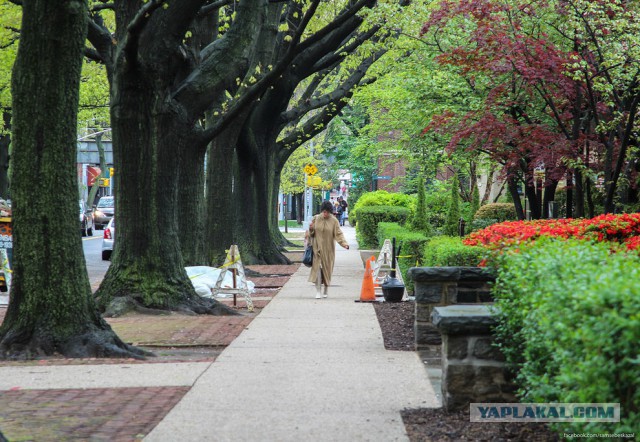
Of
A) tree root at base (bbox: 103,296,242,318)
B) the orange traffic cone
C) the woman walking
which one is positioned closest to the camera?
tree root at base (bbox: 103,296,242,318)

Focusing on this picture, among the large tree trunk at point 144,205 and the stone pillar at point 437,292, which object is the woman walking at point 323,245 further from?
the stone pillar at point 437,292

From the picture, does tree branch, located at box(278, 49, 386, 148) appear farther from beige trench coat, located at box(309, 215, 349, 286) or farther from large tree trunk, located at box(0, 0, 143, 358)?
large tree trunk, located at box(0, 0, 143, 358)

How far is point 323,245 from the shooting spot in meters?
18.0

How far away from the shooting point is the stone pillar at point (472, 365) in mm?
7254

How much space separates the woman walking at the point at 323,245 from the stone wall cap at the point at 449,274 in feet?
23.0

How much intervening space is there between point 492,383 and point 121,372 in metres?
3.81

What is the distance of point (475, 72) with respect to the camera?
20.2 metres

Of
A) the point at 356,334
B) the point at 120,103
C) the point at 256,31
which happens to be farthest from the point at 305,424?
the point at 256,31

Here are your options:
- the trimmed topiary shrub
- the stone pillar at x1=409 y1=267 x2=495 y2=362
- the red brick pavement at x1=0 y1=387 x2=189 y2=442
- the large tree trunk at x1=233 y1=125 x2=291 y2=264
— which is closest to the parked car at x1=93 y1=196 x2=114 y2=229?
the trimmed topiary shrub

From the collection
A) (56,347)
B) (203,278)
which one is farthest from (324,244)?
(56,347)

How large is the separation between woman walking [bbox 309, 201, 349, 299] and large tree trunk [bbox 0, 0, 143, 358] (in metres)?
7.68

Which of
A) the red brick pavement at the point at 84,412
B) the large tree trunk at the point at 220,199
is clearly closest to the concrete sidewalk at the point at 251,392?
the red brick pavement at the point at 84,412

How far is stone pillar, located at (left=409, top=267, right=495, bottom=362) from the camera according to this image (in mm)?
10719

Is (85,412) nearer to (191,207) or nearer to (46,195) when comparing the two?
(46,195)
